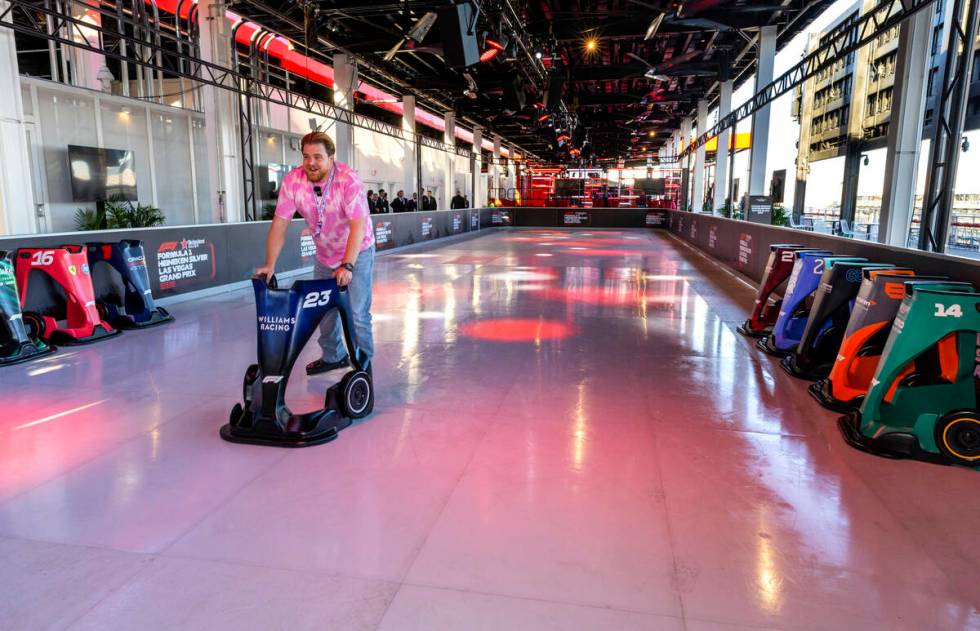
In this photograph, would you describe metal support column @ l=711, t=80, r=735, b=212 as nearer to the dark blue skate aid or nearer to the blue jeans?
the dark blue skate aid

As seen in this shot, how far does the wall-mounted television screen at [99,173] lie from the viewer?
12.7 meters

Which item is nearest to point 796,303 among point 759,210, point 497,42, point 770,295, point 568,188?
point 770,295

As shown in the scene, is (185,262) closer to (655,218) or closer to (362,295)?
(362,295)

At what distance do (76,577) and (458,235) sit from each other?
2211 centimetres

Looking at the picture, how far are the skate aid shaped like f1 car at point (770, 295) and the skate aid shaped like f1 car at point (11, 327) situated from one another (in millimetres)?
7046

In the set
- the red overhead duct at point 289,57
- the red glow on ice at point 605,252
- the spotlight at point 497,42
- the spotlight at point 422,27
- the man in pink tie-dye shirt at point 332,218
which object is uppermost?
the red overhead duct at point 289,57

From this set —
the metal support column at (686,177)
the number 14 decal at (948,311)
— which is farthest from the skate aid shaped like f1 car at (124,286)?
the metal support column at (686,177)

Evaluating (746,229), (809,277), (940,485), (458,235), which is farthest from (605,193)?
(940,485)

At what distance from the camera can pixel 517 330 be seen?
23.3 ft

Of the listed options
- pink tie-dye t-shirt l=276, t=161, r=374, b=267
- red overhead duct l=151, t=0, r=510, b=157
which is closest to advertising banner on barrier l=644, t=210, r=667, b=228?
red overhead duct l=151, t=0, r=510, b=157

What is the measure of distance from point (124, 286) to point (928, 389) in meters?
7.88

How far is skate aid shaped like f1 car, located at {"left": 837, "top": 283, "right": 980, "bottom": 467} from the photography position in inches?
137

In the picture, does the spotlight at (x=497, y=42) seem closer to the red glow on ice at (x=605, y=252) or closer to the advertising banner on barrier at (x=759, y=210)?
the red glow on ice at (x=605, y=252)

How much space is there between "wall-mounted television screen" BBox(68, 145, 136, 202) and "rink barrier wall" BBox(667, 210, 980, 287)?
13102 mm
